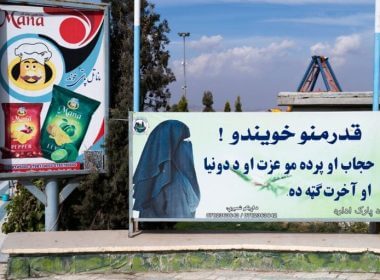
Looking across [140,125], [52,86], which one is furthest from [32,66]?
[140,125]

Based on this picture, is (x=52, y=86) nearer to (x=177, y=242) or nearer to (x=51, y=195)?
(x=51, y=195)

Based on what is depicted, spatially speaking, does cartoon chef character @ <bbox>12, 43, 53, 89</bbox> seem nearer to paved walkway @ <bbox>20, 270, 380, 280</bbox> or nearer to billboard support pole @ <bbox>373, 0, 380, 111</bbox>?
paved walkway @ <bbox>20, 270, 380, 280</bbox>

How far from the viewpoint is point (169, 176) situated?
276 inches

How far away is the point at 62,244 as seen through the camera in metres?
6.68

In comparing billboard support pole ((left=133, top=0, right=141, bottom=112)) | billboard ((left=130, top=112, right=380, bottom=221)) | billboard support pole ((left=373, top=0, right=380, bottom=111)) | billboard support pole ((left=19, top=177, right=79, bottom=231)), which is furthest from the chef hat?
billboard support pole ((left=373, top=0, right=380, bottom=111))

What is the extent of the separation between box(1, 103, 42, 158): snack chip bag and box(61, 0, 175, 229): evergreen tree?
85 centimetres

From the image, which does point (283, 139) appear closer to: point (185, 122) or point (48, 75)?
point (185, 122)

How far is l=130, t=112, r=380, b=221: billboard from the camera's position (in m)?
6.92

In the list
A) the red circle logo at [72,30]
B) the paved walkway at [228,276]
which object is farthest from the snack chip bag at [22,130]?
the paved walkway at [228,276]

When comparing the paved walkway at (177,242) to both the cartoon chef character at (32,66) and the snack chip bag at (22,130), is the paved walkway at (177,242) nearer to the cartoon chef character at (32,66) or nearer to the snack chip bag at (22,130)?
the snack chip bag at (22,130)

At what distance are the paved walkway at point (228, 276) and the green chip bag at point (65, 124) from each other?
1.66m

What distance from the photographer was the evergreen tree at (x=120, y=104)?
7.64 m

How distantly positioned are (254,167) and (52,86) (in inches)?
108

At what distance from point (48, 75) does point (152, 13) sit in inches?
70.0
